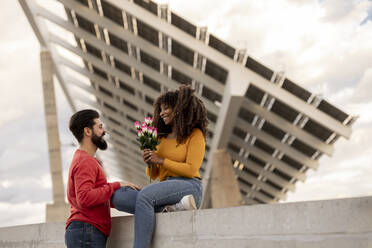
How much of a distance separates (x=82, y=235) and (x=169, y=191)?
2.27 feet

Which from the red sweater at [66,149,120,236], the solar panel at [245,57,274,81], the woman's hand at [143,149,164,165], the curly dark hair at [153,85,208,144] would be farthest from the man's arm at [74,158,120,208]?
the solar panel at [245,57,274,81]

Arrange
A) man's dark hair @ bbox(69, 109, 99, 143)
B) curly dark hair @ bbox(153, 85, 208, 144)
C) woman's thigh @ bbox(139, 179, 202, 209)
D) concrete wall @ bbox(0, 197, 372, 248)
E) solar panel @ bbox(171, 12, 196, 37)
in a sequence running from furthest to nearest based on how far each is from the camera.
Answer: solar panel @ bbox(171, 12, 196, 37) < curly dark hair @ bbox(153, 85, 208, 144) < man's dark hair @ bbox(69, 109, 99, 143) < woman's thigh @ bbox(139, 179, 202, 209) < concrete wall @ bbox(0, 197, 372, 248)

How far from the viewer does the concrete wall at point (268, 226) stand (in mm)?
2584

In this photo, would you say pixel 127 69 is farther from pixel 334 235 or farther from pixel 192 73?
pixel 334 235

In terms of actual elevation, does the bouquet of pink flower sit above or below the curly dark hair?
below

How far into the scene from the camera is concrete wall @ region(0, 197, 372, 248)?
258 cm

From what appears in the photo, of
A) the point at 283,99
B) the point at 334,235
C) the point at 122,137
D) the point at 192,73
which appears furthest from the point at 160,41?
the point at 122,137

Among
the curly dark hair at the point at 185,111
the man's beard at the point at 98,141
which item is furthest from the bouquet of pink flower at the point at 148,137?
the man's beard at the point at 98,141

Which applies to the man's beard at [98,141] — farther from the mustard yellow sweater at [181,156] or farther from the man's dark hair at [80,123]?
the mustard yellow sweater at [181,156]

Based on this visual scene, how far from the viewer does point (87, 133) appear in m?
3.46

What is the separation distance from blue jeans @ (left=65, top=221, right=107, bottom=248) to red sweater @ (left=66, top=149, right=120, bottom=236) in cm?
4

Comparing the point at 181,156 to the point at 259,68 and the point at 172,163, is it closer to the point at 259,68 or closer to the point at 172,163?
the point at 172,163

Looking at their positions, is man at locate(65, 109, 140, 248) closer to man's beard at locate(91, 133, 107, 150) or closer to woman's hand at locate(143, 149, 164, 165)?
man's beard at locate(91, 133, 107, 150)

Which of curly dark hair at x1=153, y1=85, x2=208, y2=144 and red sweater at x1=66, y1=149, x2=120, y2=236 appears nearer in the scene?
red sweater at x1=66, y1=149, x2=120, y2=236
